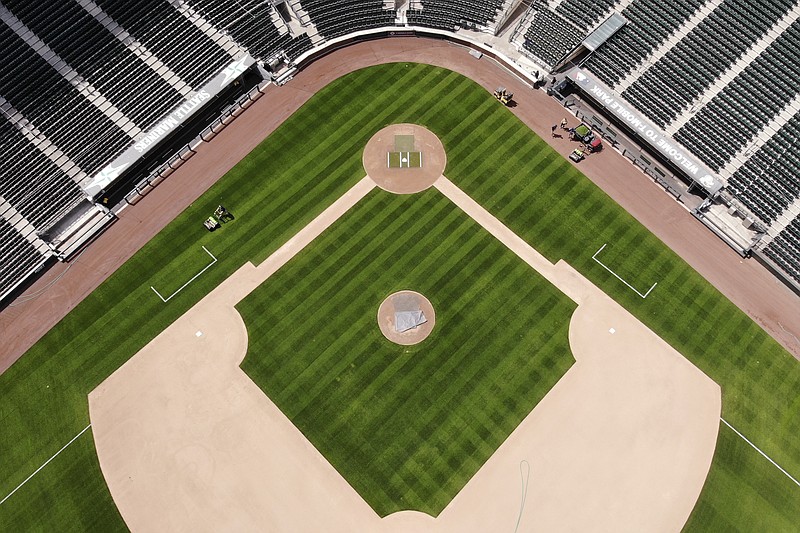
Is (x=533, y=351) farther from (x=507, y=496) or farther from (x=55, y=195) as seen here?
(x=55, y=195)

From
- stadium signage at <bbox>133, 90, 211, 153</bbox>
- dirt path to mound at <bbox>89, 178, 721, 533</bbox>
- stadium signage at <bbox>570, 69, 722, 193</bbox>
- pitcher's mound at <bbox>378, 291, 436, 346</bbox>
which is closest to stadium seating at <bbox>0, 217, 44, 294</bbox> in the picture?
stadium signage at <bbox>133, 90, 211, 153</bbox>

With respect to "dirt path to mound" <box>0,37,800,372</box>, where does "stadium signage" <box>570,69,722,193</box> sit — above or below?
above

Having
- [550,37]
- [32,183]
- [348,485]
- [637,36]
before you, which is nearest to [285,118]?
[32,183]

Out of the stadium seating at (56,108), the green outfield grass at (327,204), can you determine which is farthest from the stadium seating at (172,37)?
Answer: the green outfield grass at (327,204)

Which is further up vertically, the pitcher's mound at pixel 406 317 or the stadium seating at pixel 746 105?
the stadium seating at pixel 746 105

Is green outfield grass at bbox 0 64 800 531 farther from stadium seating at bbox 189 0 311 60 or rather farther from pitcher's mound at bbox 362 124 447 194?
stadium seating at bbox 189 0 311 60

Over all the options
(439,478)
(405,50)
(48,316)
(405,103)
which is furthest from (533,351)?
(48,316)

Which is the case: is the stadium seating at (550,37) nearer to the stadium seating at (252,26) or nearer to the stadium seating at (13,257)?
the stadium seating at (252,26)
